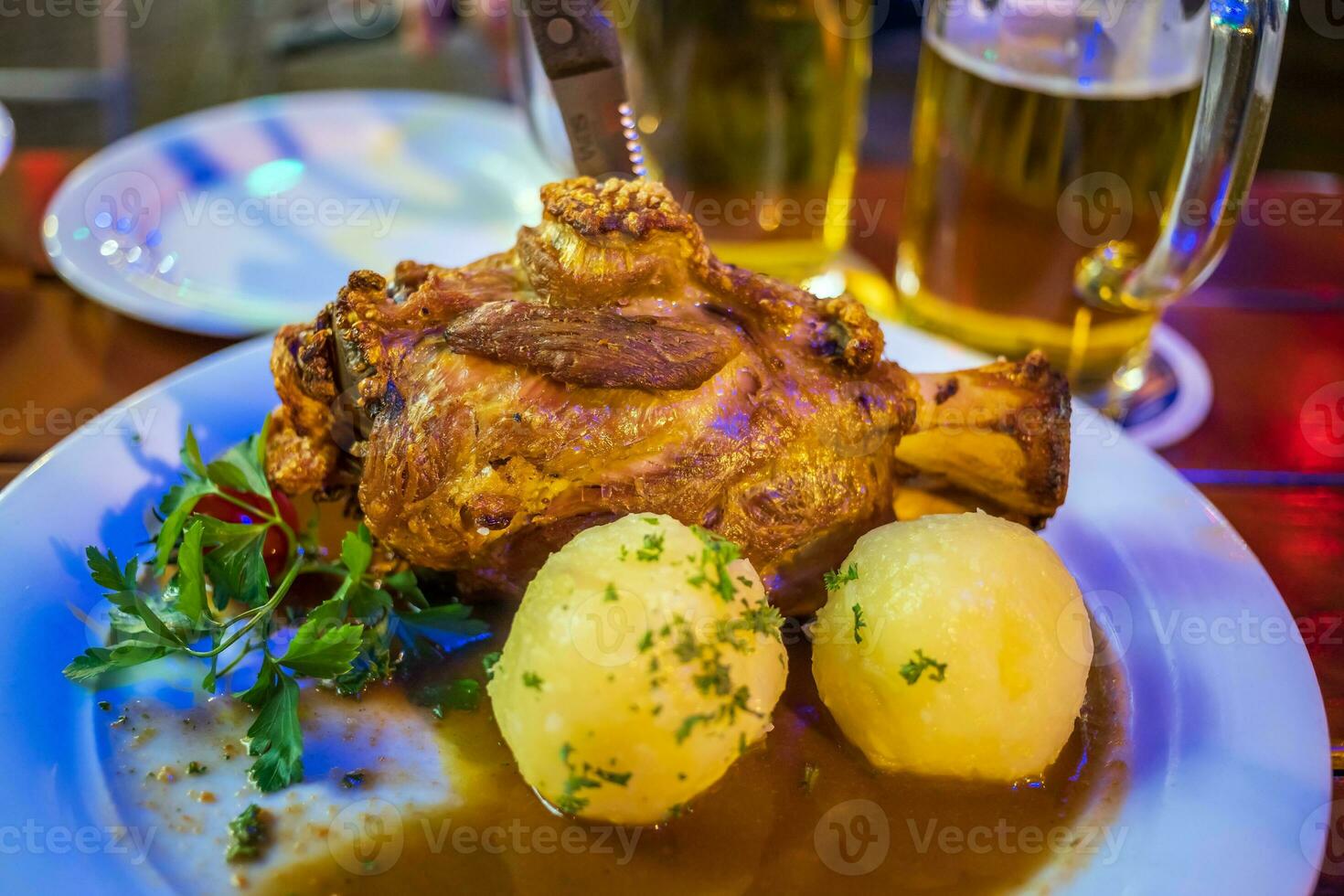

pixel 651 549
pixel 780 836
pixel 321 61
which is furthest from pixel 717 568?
pixel 321 61

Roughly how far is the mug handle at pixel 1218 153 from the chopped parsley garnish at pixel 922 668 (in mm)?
1022

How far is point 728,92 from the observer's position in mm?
2391

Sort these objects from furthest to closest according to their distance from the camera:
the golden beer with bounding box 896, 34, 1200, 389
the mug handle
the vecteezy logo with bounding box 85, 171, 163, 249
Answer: the vecteezy logo with bounding box 85, 171, 163, 249 → the golden beer with bounding box 896, 34, 1200, 389 → the mug handle

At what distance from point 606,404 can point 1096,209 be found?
123cm

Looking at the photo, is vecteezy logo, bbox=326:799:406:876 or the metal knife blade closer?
vecteezy logo, bbox=326:799:406:876

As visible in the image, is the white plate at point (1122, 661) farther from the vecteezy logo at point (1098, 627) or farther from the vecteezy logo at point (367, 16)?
the vecteezy logo at point (367, 16)

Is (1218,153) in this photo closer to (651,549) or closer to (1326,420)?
(1326,420)

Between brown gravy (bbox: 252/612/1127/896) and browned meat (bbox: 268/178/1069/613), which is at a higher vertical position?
browned meat (bbox: 268/178/1069/613)

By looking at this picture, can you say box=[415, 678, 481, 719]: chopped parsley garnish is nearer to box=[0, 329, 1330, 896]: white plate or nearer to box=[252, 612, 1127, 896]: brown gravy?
box=[252, 612, 1127, 896]: brown gravy

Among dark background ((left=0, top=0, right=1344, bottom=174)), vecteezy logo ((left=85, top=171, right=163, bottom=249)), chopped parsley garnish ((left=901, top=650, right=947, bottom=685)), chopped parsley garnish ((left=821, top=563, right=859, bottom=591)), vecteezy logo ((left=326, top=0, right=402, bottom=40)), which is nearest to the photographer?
chopped parsley garnish ((left=901, top=650, right=947, bottom=685))

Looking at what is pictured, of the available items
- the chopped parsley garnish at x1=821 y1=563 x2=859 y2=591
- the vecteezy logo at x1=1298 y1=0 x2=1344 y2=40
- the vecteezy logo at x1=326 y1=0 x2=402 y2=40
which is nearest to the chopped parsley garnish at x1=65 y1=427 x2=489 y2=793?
the chopped parsley garnish at x1=821 y1=563 x2=859 y2=591

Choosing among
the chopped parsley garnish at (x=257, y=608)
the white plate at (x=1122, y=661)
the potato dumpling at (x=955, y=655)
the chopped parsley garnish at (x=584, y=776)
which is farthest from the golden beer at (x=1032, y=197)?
the chopped parsley garnish at (x=584, y=776)

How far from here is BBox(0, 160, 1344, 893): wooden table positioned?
1.82 metres

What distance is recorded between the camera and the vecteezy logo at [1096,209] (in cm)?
209
